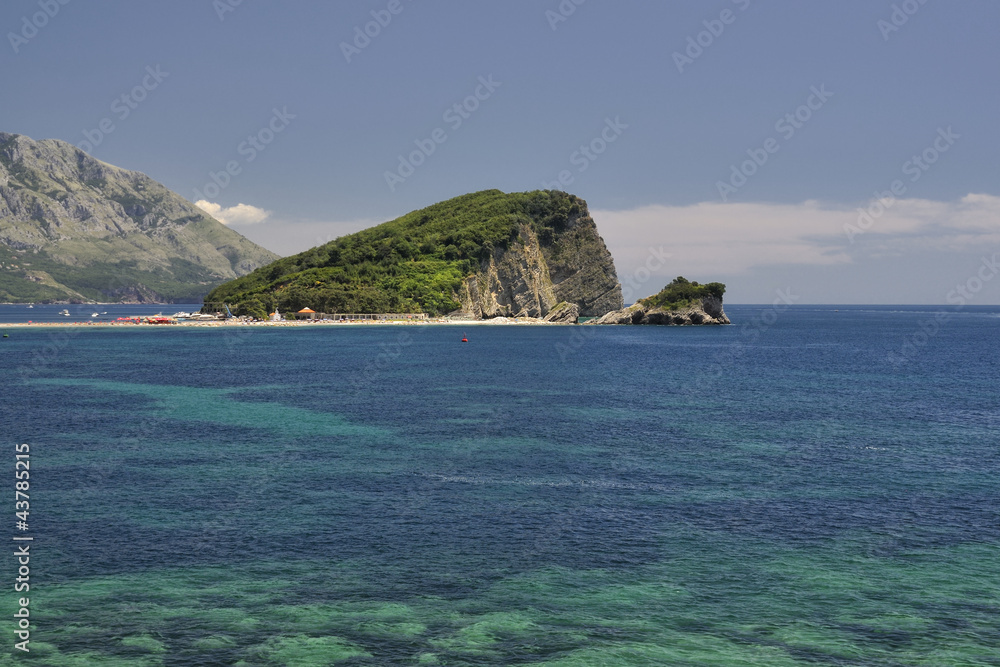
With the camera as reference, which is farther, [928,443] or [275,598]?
[928,443]

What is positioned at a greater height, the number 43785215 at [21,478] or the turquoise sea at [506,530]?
the number 43785215 at [21,478]

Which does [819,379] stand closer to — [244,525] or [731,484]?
[731,484]

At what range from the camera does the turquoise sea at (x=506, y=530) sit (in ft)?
60.8

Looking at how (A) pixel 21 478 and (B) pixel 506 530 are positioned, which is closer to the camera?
(B) pixel 506 530

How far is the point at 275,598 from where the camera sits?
68.4ft

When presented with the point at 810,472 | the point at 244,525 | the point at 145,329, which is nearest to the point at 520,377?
the point at 810,472

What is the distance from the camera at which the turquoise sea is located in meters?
18.5

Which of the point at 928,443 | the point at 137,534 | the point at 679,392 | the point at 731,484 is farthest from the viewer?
the point at 679,392

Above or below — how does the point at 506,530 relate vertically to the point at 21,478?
below

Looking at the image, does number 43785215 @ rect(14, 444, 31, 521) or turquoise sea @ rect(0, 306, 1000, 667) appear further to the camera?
number 43785215 @ rect(14, 444, 31, 521)

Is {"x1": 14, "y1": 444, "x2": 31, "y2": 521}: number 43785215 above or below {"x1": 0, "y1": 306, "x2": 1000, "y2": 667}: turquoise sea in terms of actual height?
above

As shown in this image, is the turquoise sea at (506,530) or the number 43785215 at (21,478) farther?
the number 43785215 at (21,478)

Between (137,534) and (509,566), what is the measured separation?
46.5 ft

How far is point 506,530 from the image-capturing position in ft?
89.2
